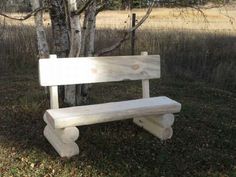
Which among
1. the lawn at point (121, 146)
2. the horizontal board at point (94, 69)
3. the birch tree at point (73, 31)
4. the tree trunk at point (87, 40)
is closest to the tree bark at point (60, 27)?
the birch tree at point (73, 31)

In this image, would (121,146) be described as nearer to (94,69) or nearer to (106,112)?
(106,112)

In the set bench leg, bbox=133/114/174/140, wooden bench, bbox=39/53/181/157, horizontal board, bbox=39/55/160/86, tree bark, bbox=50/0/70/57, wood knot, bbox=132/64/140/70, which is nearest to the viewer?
wooden bench, bbox=39/53/181/157

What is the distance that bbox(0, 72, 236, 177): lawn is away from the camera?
448 cm

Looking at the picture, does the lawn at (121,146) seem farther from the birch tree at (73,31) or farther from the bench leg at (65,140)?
the birch tree at (73,31)

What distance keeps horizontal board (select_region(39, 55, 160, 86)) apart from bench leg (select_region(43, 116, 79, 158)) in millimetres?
591

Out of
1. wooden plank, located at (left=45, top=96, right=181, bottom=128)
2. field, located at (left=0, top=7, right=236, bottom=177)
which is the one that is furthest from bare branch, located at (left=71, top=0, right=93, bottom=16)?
field, located at (left=0, top=7, right=236, bottom=177)

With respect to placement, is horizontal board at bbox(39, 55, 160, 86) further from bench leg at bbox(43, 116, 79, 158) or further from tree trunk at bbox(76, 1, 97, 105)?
tree trunk at bbox(76, 1, 97, 105)

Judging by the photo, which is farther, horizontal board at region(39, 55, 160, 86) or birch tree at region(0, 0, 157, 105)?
birch tree at region(0, 0, 157, 105)

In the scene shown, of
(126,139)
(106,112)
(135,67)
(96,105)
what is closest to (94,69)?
(96,105)

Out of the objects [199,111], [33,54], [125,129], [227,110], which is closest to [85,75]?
[125,129]

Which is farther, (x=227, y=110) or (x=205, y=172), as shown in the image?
(x=227, y=110)

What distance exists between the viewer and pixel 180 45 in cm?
1266

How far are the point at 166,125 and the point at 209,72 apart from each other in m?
6.63

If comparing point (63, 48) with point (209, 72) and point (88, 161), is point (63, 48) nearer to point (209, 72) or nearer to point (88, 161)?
point (88, 161)
